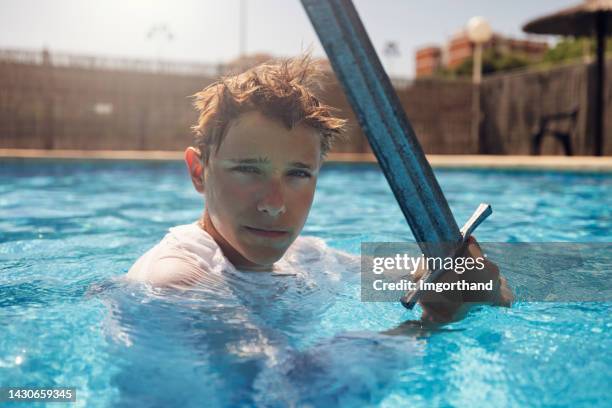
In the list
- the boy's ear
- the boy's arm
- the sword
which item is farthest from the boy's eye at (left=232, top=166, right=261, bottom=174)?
the boy's arm

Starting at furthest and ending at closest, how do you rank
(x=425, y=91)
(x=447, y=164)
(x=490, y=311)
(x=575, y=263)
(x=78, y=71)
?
1. (x=425, y=91)
2. (x=78, y=71)
3. (x=447, y=164)
4. (x=575, y=263)
5. (x=490, y=311)

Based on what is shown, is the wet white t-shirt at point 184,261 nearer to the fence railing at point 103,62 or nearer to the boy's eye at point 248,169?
the boy's eye at point 248,169

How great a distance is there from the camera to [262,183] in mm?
1860

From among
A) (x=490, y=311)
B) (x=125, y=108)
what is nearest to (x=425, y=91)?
(x=125, y=108)

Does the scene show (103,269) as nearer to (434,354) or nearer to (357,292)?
(357,292)

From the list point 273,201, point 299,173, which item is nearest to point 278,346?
point 273,201

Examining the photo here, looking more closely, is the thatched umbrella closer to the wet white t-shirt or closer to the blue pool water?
the blue pool water

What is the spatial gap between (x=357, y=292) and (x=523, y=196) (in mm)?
5604

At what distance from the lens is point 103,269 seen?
3.31 metres

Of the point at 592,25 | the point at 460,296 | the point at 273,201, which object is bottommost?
the point at 460,296

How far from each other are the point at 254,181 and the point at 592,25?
13483 millimetres

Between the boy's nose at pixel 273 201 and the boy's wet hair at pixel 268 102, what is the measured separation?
22 cm

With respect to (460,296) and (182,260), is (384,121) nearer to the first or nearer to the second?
(460,296)

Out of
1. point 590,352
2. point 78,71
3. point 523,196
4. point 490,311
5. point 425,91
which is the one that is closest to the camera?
point 590,352
